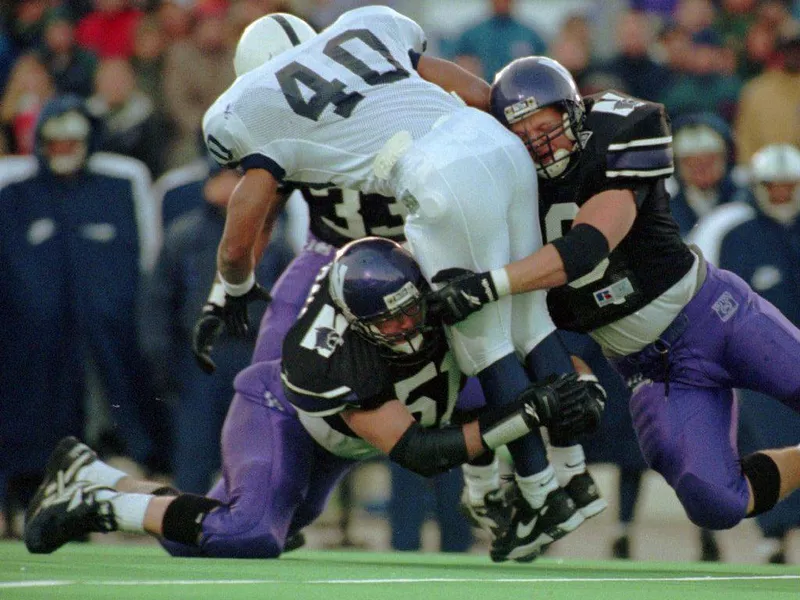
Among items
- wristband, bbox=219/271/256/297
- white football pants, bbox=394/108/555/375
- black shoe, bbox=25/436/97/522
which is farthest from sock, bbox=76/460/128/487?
white football pants, bbox=394/108/555/375

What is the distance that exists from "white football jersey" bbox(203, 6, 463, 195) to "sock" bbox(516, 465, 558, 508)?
944mm

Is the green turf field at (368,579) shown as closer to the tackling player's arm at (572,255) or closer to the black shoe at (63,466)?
the black shoe at (63,466)

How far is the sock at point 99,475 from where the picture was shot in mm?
6121

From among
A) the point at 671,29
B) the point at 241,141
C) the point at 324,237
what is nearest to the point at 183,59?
the point at 671,29

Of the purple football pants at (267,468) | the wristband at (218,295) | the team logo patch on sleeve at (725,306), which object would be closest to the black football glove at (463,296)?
the team logo patch on sleeve at (725,306)

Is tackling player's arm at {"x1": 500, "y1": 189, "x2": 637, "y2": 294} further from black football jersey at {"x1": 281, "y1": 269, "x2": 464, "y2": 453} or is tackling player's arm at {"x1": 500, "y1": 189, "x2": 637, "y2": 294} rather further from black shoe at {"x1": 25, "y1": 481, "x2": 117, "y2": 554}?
black shoe at {"x1": 25, "y1": 481, "x2": 117, "y2": 554}

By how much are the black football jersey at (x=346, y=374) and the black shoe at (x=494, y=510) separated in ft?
1.00

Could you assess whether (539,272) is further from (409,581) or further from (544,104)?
(409,581)

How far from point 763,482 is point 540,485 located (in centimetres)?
75

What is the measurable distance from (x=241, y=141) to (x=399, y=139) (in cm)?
49

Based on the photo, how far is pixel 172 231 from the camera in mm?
8461

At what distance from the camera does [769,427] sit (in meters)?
7.67

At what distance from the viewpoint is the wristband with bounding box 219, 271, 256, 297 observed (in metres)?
6.05

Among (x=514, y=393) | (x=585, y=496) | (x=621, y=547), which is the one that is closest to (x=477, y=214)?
(x=514, y=393)
